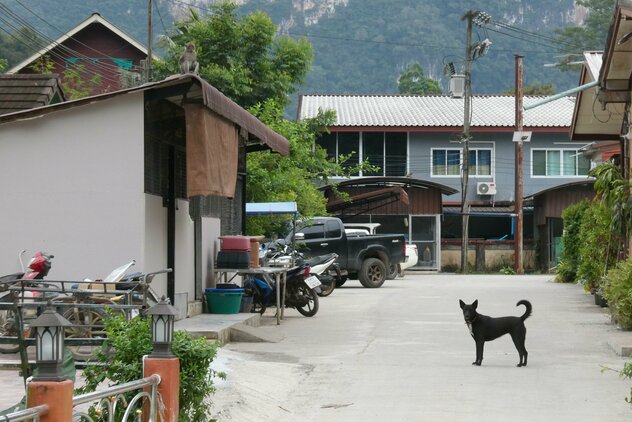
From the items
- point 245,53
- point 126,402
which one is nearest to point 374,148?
point 245,53

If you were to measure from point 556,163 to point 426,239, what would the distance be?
861 cm

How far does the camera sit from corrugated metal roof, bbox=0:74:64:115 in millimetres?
19953

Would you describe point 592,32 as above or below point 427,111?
above

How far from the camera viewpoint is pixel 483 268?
47.1 meters

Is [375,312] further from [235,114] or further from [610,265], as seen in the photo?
[235,114]

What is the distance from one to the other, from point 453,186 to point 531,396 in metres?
39.6

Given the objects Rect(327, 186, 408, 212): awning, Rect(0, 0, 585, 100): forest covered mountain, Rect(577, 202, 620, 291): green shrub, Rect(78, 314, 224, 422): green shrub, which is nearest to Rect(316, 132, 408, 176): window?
Rect(327, 186, 408, 212): awning

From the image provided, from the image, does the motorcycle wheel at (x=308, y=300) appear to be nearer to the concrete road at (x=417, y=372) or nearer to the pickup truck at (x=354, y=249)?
the concrete road at (x=417, y=372)

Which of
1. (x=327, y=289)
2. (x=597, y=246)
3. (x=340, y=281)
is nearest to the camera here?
(x=597, y=246)

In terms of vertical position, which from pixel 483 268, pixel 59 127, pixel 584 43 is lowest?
pixel 483 268

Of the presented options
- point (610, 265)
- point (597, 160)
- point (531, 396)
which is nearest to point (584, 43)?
point (597, 160)

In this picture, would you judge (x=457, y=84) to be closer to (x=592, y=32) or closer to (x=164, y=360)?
(x=592, y=32)

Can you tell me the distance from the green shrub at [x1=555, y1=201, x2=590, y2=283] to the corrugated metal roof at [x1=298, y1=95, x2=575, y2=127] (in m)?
16.7

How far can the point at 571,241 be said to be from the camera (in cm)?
3089
